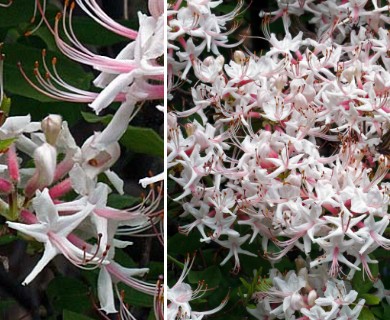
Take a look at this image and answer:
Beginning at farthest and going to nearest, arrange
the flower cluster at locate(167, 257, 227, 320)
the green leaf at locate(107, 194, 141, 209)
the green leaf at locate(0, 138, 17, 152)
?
the flower cluster at locate(167, 257, 227, 320) < the green leaf at locate(107, 194, 141, 209) < the green leaf at locate(0, 138, 17, 152)

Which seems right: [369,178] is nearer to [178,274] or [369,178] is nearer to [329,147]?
[329,147]

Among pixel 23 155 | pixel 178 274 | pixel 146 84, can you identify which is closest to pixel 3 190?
pixel 23 155

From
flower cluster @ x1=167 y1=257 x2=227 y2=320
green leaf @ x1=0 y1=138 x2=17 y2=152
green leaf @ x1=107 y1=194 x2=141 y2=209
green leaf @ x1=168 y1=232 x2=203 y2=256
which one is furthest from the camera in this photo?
green leaf @ x1=168 y1=232 x2=203 y2=256

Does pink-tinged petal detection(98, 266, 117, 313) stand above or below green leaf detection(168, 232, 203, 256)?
above

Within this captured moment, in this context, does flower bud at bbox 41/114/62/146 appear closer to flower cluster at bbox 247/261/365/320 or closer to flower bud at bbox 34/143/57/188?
flower bud at bbox 34/143/57/188

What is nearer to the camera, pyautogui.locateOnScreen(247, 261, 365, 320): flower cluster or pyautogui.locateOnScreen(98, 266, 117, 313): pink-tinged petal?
pyautogui.locateOnScreen(98, 266, 117, 313): pink-tinged petal

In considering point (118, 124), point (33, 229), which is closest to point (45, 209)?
point (33, 229)

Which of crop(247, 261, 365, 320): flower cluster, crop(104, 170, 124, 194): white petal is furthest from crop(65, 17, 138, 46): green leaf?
crop(247, 261, 365, 320): flower cluster

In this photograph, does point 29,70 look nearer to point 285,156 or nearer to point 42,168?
point 42,168
